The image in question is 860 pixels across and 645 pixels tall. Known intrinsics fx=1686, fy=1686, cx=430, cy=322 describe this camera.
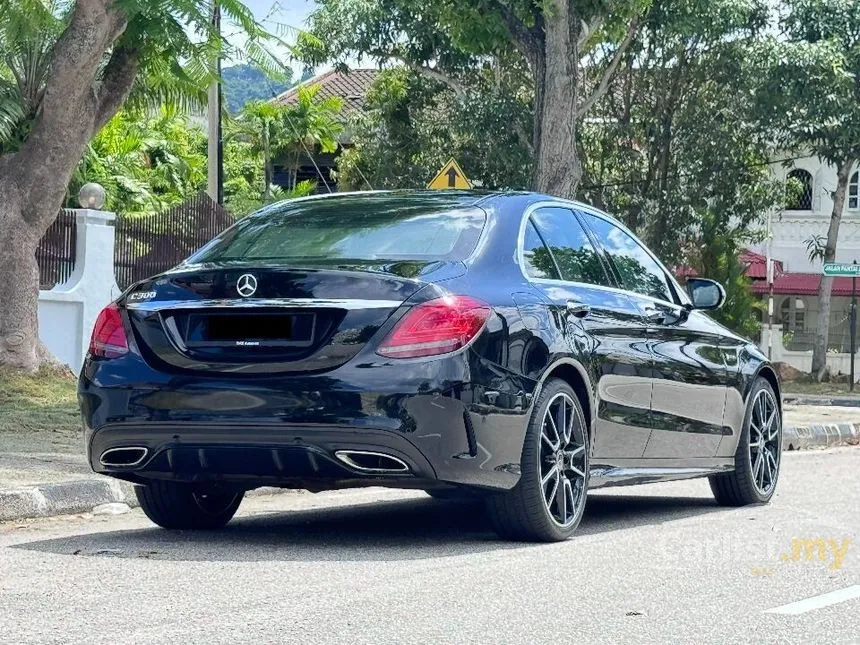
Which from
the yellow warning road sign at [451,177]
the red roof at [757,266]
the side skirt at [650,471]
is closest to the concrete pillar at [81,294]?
the yellow warning road sign at [451,177]

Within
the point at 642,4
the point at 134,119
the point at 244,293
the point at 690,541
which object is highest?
the point at 642,4

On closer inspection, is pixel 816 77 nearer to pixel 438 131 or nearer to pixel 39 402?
pixel 438 131

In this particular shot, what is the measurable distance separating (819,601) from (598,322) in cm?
219

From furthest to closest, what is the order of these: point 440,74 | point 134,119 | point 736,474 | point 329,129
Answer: point 329,129 → point 440,74 → point 134,119 → point 736,474

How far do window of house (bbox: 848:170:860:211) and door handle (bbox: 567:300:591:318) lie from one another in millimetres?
39765

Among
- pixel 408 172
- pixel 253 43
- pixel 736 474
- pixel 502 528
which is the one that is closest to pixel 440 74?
pixel 408 172

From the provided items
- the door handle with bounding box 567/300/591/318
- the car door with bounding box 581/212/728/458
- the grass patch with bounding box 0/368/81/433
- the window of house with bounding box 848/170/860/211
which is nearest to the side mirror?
the car door with bounding box 581/212/728/458

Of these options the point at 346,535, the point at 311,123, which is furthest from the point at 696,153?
the point at 346,535

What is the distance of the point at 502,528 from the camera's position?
7.30 meters

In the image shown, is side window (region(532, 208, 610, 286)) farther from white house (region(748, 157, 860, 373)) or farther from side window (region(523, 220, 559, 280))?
white house (region(748, 157, 860, 373))

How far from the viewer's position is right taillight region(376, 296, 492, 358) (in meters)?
6.64

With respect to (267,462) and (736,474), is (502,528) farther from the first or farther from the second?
(736,474)

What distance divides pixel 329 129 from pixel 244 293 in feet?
143

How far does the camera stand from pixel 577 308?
25.1 ft
